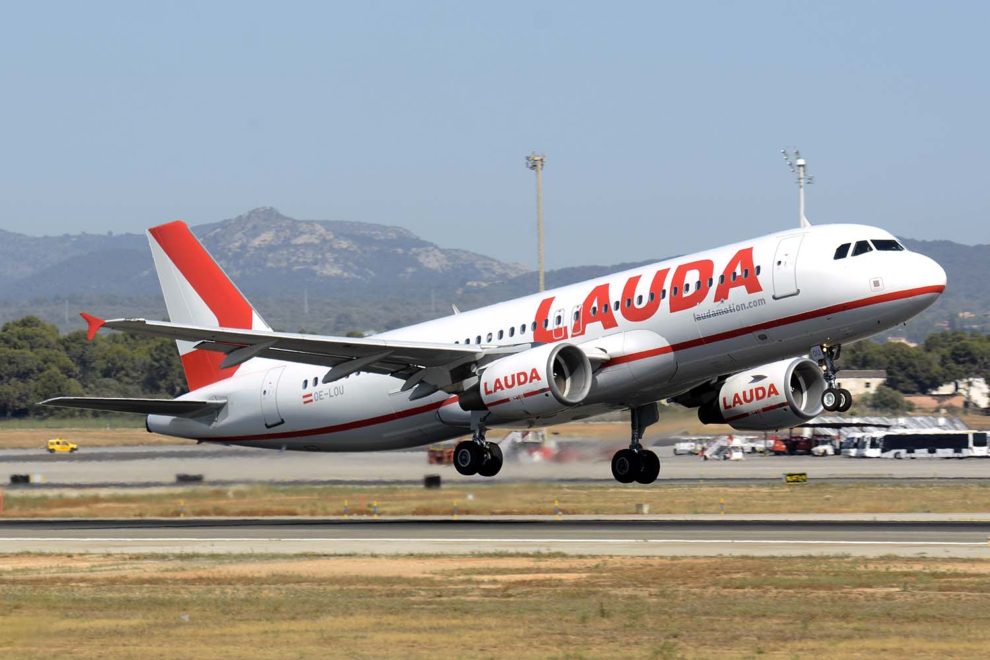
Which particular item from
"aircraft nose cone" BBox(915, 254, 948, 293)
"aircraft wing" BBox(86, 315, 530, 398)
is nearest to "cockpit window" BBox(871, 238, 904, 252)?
"aircraft nose cone" BBox(915, 254, 948, 293)

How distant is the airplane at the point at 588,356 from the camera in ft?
113

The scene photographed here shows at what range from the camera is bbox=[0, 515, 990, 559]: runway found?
34.4m

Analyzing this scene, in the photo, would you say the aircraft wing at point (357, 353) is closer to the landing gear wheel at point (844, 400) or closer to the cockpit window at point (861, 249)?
the landing gear wheel at point (844, 400)

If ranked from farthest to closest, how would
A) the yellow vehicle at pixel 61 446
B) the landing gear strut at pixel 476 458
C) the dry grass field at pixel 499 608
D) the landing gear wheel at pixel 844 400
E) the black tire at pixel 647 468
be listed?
the yellow vehicle at pixel 61 446 → the black tire at pixel 647 468 → the landing gear strut at pixel 476 458 → the landing gear wheel at pixel 844 400 → the dry grass field at pixel 499 608

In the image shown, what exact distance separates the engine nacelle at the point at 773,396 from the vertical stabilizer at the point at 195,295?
588 inches

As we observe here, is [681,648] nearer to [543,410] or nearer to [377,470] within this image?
[543,410]

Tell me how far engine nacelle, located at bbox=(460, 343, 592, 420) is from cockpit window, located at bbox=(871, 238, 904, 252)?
7.52 m

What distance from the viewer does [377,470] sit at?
182 feet

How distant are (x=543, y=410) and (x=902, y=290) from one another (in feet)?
30.0

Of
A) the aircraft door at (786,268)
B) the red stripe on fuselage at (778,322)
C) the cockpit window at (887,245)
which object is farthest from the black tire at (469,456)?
the cockpit window at (887,245)

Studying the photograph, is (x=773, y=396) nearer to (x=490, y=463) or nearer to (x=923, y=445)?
(x=490, y=463)

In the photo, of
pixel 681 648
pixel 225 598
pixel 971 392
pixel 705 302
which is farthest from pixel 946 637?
pixel 971 392

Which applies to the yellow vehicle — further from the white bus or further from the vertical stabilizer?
the white bus

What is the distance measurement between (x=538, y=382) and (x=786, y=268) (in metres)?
6.66
